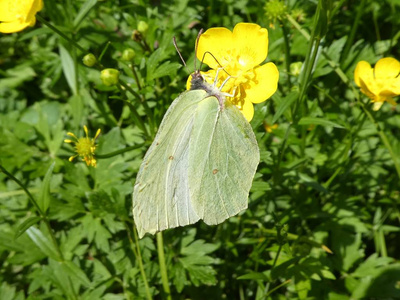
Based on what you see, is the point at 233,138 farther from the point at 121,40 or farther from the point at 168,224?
the point at 121,40

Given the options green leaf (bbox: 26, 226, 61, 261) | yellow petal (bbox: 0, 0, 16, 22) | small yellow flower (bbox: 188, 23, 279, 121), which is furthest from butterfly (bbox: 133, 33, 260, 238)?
yellow petal (bbox: 0, 0, 16, 22)

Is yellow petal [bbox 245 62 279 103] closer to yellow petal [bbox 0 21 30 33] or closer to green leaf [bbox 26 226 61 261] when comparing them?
yellow petal [bbox 0 21 30 33]

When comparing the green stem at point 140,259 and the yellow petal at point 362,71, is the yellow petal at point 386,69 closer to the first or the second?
the yellow petal at point 362,71

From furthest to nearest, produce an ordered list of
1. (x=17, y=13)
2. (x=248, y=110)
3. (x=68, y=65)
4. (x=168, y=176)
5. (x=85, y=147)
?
(x=68, y=65), (x=17, y=13), (x=85, y=147), (x=248, y=110), (x=168, y=176)

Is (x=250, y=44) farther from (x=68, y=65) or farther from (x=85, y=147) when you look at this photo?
(x=68, y=65)

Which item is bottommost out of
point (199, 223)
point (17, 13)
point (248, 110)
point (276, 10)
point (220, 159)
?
point (199, 223)

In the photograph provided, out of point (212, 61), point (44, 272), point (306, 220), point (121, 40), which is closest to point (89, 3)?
point (121, 40)

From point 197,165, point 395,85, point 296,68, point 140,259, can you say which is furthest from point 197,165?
point 395,85
